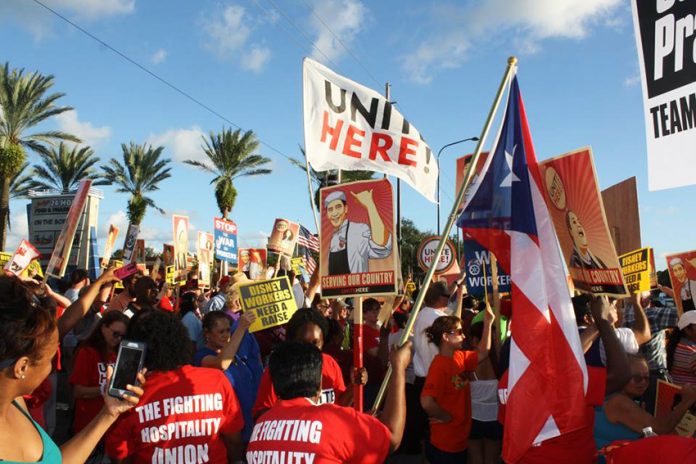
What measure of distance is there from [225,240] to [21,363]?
949cm

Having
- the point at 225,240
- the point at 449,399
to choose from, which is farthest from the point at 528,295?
the point at 225,240

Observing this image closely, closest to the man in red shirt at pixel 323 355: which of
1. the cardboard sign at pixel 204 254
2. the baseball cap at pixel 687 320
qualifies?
the baseball cap at pixel 687 320

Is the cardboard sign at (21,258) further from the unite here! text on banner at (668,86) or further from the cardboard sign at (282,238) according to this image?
the unite here! text on banner at (668,86)

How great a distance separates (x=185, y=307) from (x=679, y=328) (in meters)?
6.37

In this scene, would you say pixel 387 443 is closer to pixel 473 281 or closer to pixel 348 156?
pixel 348 156

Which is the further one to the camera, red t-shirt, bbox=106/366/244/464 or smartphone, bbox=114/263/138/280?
smartphone, bbox=114/263/138/280

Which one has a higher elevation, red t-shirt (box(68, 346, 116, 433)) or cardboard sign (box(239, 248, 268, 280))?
cardboard sign (box(239, 248, 268, 280))

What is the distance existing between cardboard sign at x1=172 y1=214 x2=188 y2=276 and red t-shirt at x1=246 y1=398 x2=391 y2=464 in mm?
7502

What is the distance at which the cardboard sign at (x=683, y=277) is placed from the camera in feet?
27.7

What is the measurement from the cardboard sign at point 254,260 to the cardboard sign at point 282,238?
2.53 metres

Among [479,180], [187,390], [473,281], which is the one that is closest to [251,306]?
[187,390]

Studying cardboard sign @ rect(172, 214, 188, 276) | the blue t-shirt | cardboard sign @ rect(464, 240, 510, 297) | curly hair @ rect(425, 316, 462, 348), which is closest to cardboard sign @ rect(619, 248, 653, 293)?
cardboard sign @ rect(464, 240, 510, 297)

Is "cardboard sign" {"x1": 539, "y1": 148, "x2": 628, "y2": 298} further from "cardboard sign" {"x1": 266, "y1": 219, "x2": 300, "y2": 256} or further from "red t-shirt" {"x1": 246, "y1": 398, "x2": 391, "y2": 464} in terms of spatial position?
"cardboard sign" {"x1": 266, "y1": 219, "x2": 300, "y2": 256}

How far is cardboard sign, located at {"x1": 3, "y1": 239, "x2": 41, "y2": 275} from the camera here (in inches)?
318
